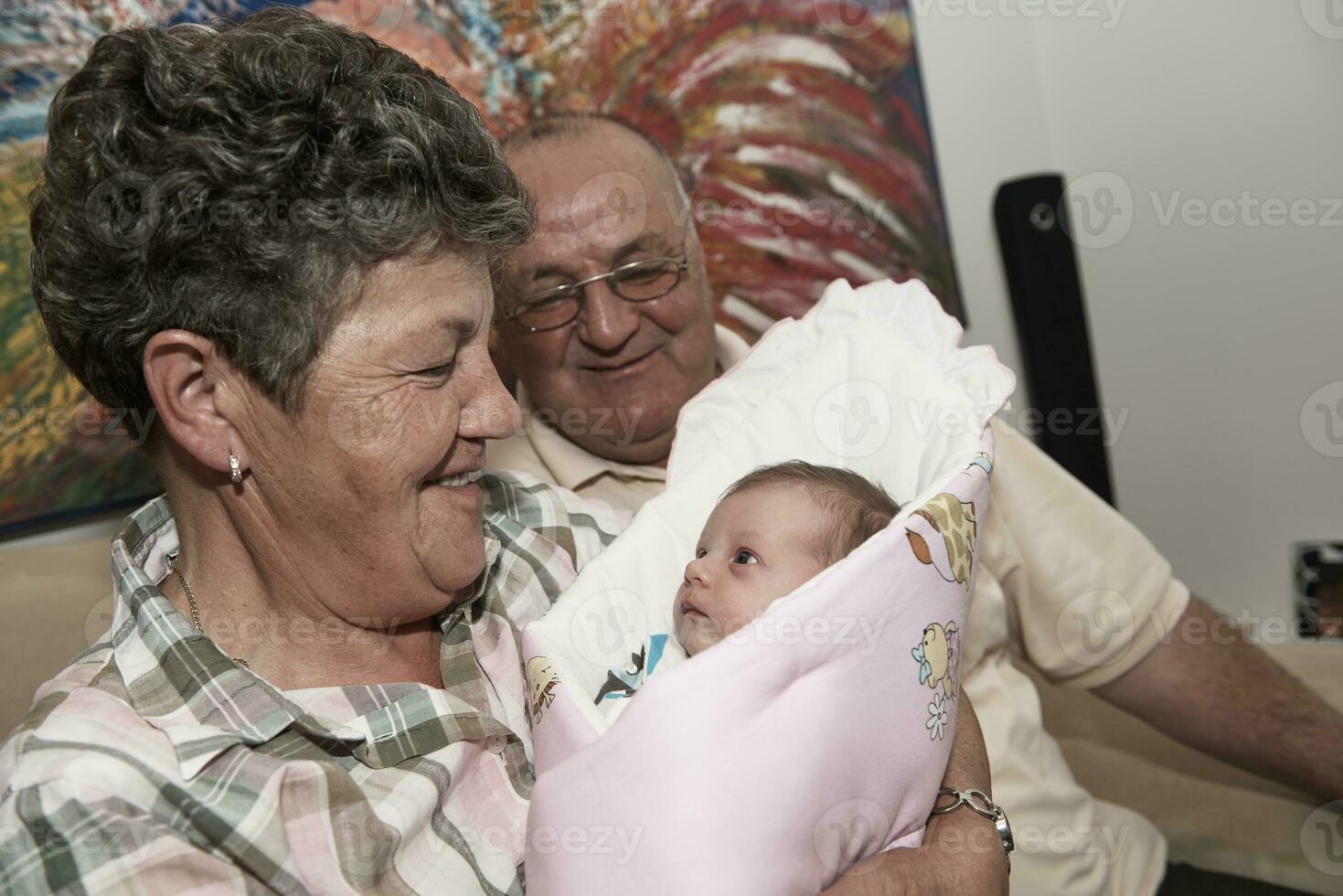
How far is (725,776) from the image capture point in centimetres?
109

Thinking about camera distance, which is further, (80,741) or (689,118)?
(689,118)

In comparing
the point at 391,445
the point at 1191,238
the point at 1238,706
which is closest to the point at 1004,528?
the point at 1238,706

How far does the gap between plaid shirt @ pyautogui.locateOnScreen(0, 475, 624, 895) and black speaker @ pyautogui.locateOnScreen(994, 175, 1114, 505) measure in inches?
77.6

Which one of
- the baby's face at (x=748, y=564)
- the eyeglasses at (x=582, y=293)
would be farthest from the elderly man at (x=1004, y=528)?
the baby's face at (x=748, y=564)

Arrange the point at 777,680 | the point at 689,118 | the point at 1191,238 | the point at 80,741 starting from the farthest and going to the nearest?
the point at 1191,238 → the point at 689,118 → the point at 777,680 → the point at 80,741

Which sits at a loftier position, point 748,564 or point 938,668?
point 748,564

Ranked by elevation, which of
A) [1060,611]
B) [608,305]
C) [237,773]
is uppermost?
[608,305]

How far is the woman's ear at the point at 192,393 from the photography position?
1146 millimetres

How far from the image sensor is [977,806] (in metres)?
1.38

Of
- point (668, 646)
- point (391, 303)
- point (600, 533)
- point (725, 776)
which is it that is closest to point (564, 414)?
point (600, 533)

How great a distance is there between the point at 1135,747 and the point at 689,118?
1616mm

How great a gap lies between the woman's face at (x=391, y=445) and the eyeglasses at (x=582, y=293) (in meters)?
0.59

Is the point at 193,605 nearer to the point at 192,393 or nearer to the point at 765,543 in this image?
the point at 192,393

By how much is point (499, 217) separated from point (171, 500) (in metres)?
0.53
